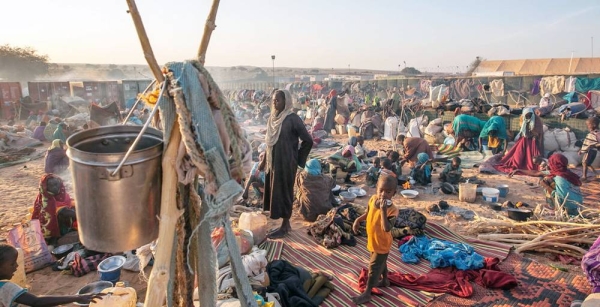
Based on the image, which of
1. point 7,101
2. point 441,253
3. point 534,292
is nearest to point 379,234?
point 441,253

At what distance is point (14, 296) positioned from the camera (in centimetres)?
264

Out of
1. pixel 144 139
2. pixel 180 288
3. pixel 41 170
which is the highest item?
pixel 144 139

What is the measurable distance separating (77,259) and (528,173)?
9.02 metres

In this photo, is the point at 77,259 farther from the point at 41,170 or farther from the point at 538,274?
the point at 41,170

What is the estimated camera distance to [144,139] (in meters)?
1.73

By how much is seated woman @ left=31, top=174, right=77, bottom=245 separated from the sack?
444 millimetres

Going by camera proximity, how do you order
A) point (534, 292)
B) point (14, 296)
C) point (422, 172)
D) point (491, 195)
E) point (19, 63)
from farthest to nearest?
point (19, 63), point (422, 172), point (491, 195), point (534, 292), point (14, 296)

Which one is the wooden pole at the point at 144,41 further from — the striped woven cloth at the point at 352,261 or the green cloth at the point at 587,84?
the green cloth at the point at 587,84

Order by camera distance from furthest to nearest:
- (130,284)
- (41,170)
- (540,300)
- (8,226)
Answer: (41,170) < (8,226) < (130,284) < (540,300)

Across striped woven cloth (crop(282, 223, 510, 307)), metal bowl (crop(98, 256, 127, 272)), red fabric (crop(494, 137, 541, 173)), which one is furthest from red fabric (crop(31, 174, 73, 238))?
red fabric (crop(494, 137, 541, 173))

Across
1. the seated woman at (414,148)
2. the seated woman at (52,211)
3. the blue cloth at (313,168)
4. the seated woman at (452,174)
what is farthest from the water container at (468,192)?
the seated woman at (52,211)

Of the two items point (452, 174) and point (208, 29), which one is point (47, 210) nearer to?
point (208, 29)

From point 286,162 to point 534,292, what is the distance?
10.2 feet

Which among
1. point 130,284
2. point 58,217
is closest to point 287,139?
point 130,284
